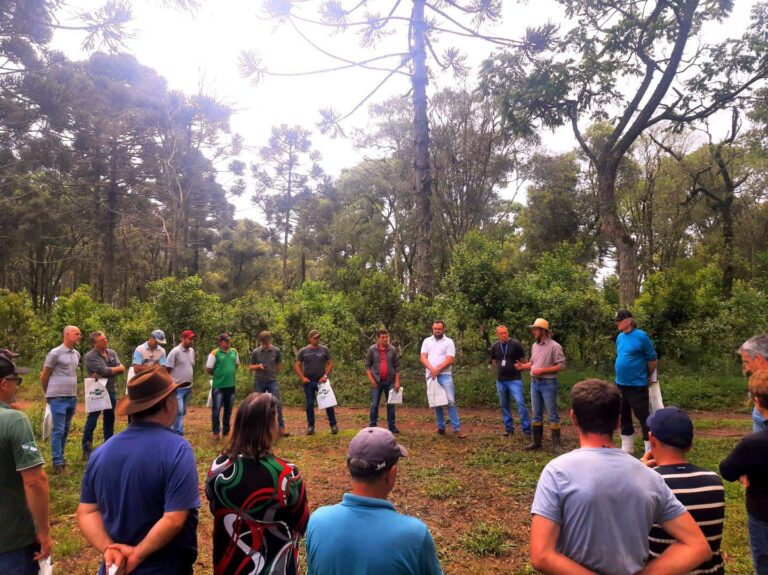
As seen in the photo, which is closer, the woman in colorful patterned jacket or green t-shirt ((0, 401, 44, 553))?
the woman in colorful patterned jacket

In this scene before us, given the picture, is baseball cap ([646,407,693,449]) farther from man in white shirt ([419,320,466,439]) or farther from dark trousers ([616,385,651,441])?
man in white shirt ([419,320,466,439])

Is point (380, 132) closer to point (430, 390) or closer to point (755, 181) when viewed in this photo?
point (755, 181)

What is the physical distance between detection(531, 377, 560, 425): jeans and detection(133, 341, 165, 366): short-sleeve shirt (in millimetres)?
5451

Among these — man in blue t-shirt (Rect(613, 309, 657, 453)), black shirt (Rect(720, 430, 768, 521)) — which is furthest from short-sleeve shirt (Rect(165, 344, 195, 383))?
black shirt (Rect(720, 430, 768, 521))

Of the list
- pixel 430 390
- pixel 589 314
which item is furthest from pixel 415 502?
pixel 589 314

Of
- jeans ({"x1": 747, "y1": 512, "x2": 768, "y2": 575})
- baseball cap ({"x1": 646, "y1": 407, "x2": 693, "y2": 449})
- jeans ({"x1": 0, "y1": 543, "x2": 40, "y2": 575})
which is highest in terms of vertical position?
baseball cap ({"x1": 646, "y1": 407, "x2": 693, "y2": 449})

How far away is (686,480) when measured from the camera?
216 centimetres

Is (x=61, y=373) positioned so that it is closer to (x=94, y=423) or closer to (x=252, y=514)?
(x=94, y=423)

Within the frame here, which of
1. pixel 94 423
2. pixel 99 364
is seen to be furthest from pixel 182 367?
pixel 94 423

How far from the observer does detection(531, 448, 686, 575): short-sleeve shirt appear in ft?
5.72

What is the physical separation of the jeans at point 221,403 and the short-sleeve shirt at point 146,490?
5875 millimetres

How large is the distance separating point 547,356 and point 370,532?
537 centimetres

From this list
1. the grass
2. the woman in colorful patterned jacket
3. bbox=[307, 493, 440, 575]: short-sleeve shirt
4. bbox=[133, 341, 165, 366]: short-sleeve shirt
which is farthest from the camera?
bbox=[133, 341, 165, 366]: short-sleeve shirt

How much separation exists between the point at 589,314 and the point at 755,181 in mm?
18303
